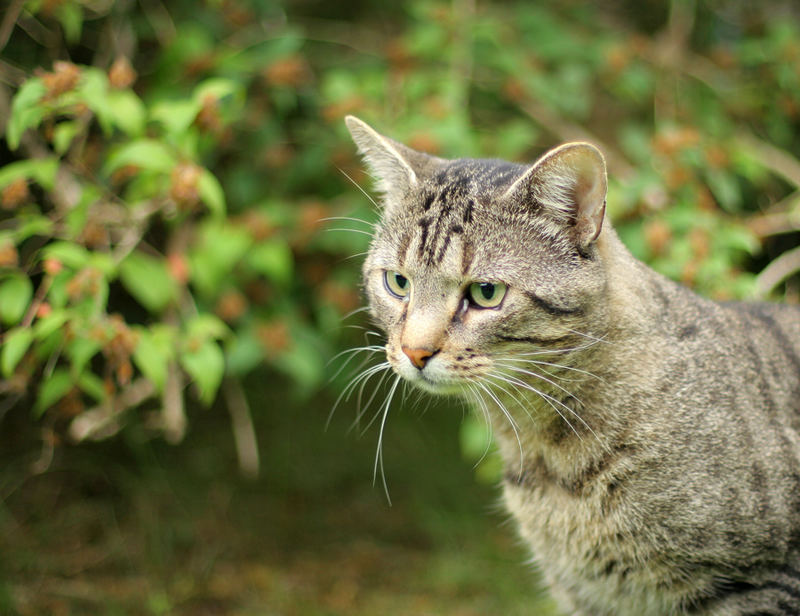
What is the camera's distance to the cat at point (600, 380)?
205 centimetres

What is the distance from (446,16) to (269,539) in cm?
279

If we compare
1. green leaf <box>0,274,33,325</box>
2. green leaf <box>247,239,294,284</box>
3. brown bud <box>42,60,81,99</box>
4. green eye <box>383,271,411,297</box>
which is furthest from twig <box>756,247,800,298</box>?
green leaf <box>0,274,33,325</box>

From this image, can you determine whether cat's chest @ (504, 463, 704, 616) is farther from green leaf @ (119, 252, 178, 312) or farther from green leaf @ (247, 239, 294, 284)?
green leaf @ (119, 252, 178, 312)

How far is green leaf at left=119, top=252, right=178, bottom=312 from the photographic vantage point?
2969mm

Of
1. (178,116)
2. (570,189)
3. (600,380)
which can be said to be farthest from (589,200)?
(178,116)

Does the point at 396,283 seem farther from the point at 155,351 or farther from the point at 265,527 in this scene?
the point at 265,527

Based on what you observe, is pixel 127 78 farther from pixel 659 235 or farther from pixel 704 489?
pixel 704 489

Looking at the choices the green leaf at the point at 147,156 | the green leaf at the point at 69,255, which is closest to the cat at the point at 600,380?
the green leaf at the point at 147,156

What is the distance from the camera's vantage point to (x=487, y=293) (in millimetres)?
2094

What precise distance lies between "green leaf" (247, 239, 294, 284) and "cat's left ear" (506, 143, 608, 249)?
4.34ft

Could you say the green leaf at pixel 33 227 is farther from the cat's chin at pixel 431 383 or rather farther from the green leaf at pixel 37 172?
the cat's chin at pixel 431 383

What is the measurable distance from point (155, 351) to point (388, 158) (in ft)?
3.34

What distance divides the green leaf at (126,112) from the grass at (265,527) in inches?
71.8

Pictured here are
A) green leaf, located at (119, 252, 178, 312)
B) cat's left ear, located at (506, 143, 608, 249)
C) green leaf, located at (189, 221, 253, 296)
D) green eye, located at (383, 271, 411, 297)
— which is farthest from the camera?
green leaf, located at (189, 221, 253, 296)
